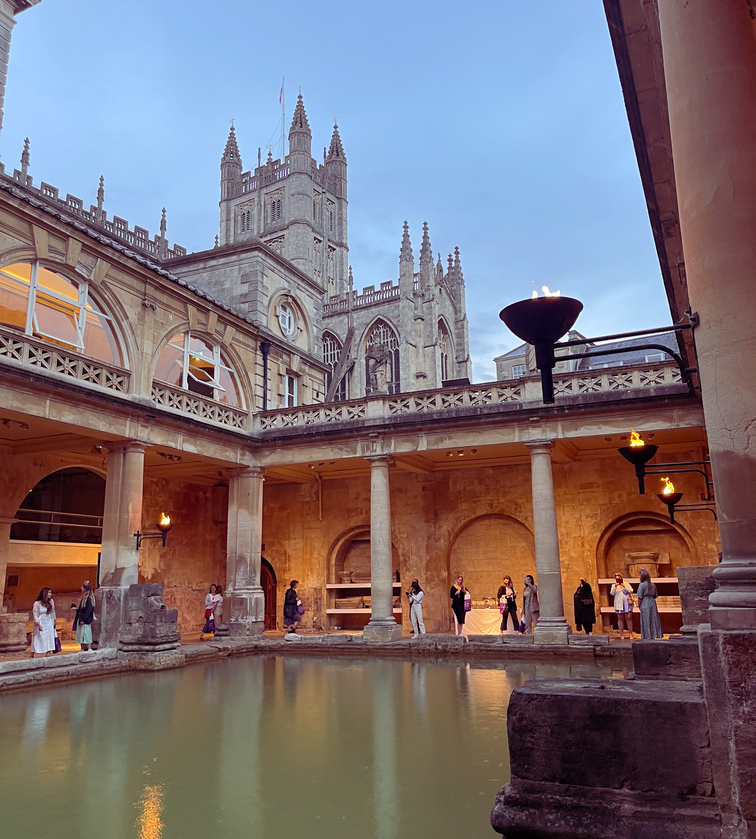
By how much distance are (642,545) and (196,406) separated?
13.7m

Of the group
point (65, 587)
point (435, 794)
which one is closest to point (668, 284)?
point (435, 794)

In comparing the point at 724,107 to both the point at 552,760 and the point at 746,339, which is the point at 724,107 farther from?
the point at 552,760

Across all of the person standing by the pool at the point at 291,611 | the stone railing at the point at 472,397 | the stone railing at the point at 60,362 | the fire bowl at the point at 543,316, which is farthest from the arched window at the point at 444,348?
the fire bowl at the point at 543,316

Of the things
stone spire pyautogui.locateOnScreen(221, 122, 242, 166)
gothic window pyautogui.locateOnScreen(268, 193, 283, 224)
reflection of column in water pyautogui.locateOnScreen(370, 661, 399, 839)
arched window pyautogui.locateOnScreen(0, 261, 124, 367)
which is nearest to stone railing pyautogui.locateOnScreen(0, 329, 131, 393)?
arched window pyautogui.locateOnScreen(0, 261, 124, 367)

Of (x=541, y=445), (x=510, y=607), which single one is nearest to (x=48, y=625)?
(x=510, y=607)

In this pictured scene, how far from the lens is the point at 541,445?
16703 millimetres

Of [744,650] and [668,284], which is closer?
[744,650]

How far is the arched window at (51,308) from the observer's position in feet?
46.9

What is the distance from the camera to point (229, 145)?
7038 centimetres

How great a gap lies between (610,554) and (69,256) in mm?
16954

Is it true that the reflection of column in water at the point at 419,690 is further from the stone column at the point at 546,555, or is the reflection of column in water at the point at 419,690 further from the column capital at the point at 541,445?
the column capital at the point at 541,445

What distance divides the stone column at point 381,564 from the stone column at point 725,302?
14330 mm

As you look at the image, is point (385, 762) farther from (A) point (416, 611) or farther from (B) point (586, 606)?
(B) point (586, 606)

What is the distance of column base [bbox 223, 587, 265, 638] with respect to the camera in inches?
715
